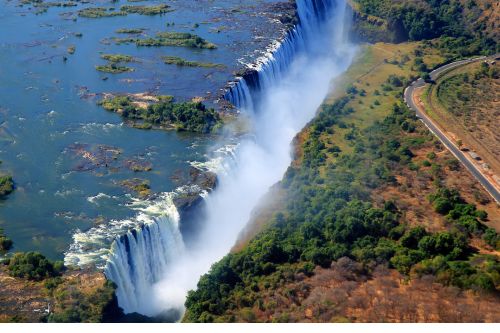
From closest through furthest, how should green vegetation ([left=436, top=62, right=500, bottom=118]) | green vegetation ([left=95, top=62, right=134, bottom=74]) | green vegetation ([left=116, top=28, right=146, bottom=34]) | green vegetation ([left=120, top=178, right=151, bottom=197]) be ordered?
green vegetation ([left=120, top=178, right=151, bottom=197]), green vegetation ([left=436, top=62, right=500, bottom=118]), green vegetation ([left=95, top=62, right=134, bottom=74]), green vegetation ([left=116, top=28, right=146, bottom=34])

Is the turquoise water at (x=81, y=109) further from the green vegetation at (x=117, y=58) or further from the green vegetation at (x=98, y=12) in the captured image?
the green vegetation at (x=98, y=12)

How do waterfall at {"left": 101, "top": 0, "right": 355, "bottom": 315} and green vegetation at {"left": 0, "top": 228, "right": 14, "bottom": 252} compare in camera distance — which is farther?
waterfall at {"left": 101, "top": 0, "right": 355, "bottom": 315}

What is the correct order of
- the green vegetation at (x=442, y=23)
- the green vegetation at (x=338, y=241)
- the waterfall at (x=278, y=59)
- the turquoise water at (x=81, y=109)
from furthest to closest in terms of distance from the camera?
the green vegetation at (x=442, y=23), the waterfall at (x=278, y=59), the turquoise water at (x=81, y=109), the green vegetation at (x=338, y=241)

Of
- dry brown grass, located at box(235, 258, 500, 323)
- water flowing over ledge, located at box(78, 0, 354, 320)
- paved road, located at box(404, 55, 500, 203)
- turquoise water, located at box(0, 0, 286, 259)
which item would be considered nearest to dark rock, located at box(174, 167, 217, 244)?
water flowing over ledge, located at box(78, 0, 354, 320)

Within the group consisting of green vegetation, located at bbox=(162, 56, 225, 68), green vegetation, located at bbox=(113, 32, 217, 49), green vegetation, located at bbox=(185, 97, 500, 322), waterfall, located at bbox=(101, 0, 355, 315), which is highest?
green vegetation, located at bbox=(113, 32, 217, 49)

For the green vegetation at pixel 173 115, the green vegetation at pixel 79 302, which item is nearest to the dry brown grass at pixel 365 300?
the green vegetation at pixel 79 302

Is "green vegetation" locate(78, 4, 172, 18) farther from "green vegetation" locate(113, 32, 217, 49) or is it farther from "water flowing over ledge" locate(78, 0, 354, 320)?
"water flowing over ledge" locate(78, 0, 354, 320)
